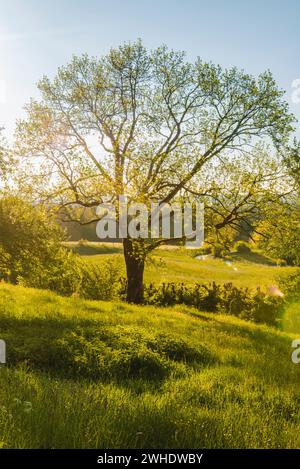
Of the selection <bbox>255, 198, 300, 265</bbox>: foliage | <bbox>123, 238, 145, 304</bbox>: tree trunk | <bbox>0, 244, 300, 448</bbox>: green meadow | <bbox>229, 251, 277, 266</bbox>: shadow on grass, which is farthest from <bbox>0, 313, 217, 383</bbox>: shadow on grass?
<bbox>229, 251, 277, 266</bbox>: shadow on grass

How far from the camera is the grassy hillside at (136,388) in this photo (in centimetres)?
572

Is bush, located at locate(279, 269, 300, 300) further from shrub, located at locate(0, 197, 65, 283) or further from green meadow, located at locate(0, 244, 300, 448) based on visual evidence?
shrub, located at locate(0, 197, 65, 283)

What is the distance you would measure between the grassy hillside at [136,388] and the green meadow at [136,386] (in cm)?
2

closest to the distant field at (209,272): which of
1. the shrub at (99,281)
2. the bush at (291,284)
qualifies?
the shrub at (99,281)

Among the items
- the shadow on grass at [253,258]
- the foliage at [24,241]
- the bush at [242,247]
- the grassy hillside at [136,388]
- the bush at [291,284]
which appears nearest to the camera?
the grassy hillside at [136,388]

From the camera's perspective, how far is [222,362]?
11.5 meters

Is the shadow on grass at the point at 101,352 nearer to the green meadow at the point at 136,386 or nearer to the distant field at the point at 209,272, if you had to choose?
the green meadow at the point at 136,386

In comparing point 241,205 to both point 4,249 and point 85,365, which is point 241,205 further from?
point 85,365

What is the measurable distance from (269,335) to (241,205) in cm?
723

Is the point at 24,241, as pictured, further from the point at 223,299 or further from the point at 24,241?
the point at 223,299

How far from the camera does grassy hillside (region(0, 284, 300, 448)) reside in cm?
572

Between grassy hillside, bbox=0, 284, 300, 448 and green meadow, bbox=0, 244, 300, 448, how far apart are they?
0.02 m

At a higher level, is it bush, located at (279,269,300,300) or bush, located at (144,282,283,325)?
bush, located at (279,269,300,300)

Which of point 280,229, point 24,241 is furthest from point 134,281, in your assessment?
point 24,241
